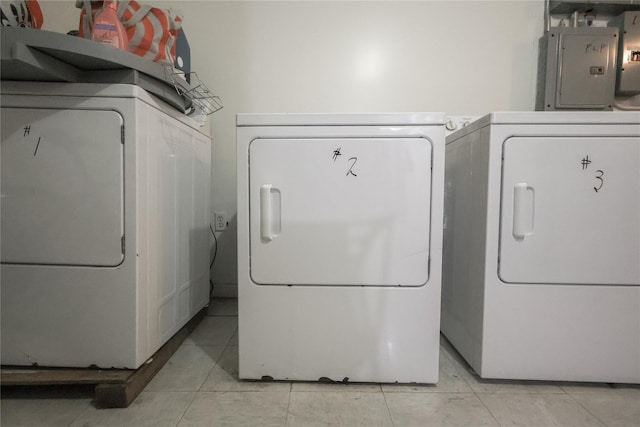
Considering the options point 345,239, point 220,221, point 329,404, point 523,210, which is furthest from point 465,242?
point 220,221

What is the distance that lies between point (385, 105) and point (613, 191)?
1.24 metres

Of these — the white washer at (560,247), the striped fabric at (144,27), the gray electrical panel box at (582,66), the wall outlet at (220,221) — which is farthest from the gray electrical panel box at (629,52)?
the wall outlet at (220,221)

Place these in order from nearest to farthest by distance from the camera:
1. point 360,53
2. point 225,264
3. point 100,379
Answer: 1. point 100,379
2. point 360,53
3. point 225,264

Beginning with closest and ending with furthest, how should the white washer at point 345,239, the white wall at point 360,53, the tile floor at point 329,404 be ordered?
the tile floor at point 329,404, the white washer at point 345,239, the white wall at point 360,53

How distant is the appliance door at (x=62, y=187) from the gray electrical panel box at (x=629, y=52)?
2.53m

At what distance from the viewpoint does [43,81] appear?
1.02m

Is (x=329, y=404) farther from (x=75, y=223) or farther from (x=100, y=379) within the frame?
(x=75, y=223)

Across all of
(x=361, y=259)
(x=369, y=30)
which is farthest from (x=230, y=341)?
(x=369, y=30)

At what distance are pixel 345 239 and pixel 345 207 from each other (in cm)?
12

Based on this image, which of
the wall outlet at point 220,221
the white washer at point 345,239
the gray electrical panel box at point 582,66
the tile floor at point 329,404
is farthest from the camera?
the wall outlet at point 220,221

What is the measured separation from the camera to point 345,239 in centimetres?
109

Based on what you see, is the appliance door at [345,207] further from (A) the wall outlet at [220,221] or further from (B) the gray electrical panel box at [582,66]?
(B) the gray electrical panel box at [582,66]

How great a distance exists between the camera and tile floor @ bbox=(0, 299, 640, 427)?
3.16ft

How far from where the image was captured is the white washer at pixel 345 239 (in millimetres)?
1070
